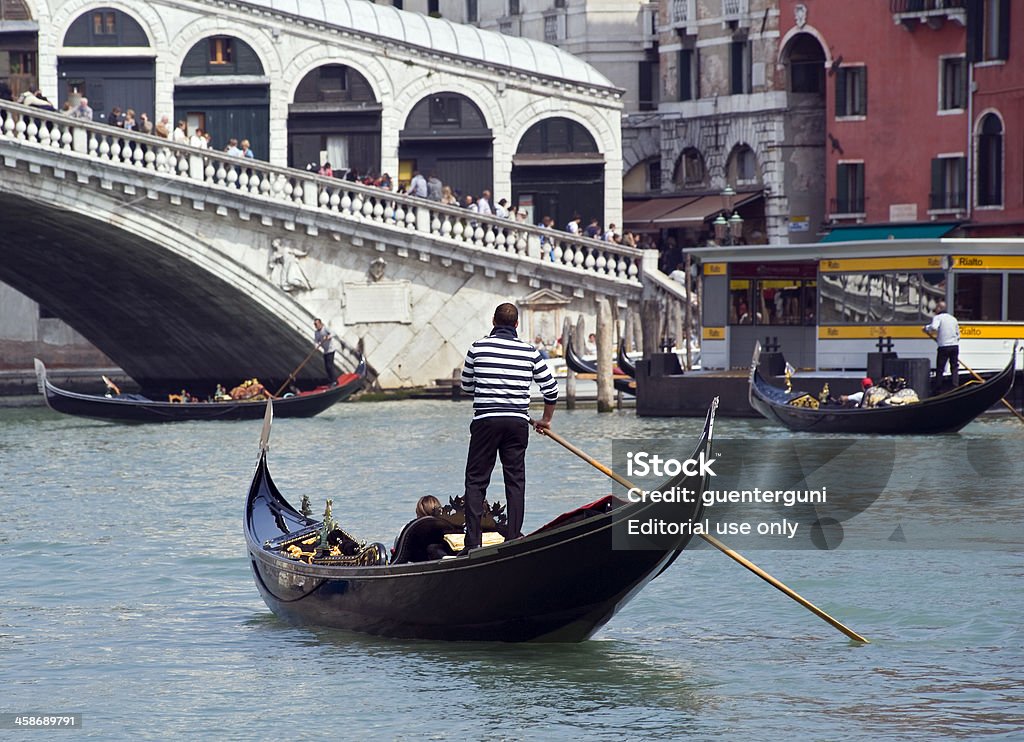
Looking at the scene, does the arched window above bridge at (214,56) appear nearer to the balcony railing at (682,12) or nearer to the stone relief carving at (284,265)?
the stone relief carving at (284,265)

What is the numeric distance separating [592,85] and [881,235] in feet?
14.5

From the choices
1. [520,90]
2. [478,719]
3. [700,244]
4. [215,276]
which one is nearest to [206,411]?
[215,276]

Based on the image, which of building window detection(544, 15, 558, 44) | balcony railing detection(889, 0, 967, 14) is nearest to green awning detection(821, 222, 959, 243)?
balcony railing detection(889, 0, 967, 14)

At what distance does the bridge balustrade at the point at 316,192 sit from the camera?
2161 cm

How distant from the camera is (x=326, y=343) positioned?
23547mm

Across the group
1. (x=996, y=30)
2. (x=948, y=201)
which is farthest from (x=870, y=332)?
(x=948, y=201)

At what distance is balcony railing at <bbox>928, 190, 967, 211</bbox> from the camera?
86.9ft

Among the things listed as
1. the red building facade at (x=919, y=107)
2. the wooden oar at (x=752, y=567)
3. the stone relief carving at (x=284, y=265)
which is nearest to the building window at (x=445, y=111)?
the stone relief carving at (x=284, y=265)

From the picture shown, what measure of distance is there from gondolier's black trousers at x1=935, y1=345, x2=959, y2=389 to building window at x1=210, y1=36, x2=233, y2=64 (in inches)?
418

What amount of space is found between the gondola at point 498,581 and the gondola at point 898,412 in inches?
369

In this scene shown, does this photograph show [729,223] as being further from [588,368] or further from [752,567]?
[752,567]

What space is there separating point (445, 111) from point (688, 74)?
545 centimetres

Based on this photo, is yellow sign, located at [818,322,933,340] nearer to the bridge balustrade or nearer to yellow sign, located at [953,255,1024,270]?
yellow sign, located at [953,255,1024,270]

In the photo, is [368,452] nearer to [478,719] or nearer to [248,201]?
[248,201]
